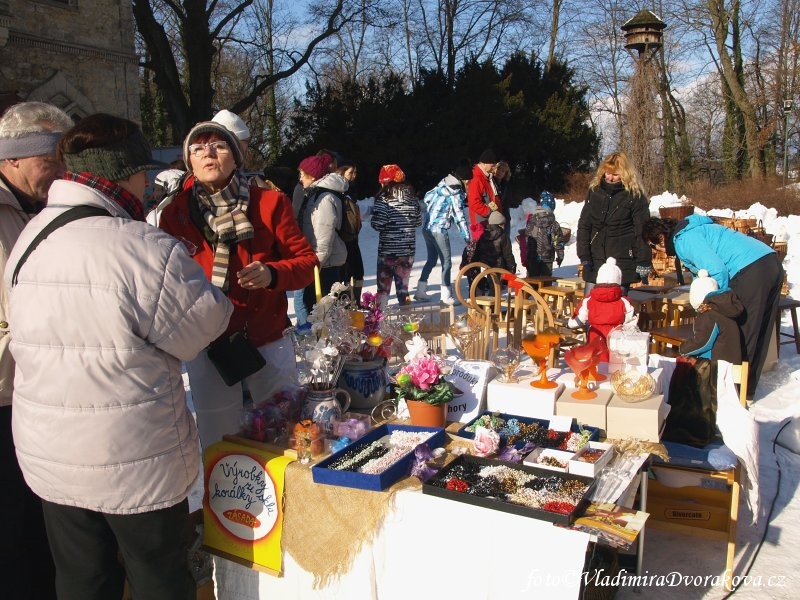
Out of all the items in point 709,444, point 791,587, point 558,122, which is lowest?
point 791,587

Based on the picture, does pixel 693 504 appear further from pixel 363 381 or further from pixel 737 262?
pixel 737 262

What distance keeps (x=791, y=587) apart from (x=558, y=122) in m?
19.7

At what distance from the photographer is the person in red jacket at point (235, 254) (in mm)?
2557

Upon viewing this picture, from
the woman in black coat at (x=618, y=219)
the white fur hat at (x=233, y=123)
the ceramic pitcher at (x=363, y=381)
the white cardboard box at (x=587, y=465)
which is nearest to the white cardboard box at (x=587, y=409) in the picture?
the white cardboard box at (x=587, y=465)

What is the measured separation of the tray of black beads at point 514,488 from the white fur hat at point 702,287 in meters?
2.95

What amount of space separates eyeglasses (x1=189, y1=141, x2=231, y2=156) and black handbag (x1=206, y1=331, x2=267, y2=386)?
2.27 feet

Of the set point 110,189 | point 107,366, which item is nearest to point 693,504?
point 107,366

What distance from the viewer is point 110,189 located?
1821mm

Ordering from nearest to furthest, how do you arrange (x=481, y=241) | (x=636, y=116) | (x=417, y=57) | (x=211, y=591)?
(x=211, y=591) < (x=481, y=241) < (x=636, y=116) < (x=417, y=57)

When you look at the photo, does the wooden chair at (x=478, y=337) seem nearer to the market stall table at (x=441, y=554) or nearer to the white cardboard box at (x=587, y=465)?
the white cardboard box at (x=587, y=465)

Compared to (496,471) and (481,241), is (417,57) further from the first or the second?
(496,471)

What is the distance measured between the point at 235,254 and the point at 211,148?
1.35ft

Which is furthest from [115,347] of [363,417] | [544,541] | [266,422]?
[544,541]

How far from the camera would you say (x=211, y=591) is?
96.3 inches
